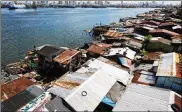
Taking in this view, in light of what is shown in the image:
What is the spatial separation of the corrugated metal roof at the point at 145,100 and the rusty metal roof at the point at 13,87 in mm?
9369

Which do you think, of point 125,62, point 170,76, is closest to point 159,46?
point 125,62

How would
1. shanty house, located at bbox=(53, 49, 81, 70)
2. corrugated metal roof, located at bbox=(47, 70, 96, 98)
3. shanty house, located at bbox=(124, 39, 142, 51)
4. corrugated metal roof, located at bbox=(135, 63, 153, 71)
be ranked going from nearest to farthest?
corrugated metal roof, located at bbox=(47, 70, 96, 98) → corrugated metal roof, located at bbox=(135, 63, 153, 71) → shanty house, located at bbox=(53, 49, 81, 70) → shanty house, located at bbox=(124, 39, 142, 51)

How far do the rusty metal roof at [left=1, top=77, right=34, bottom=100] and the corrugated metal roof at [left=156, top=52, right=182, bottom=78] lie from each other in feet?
43.6

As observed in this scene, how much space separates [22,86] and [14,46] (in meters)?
28.6

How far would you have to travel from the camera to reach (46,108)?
45.0 ft

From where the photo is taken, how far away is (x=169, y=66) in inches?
818

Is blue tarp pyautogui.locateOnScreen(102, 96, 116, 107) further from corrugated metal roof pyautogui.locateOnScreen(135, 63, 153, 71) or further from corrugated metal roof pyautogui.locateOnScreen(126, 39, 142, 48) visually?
corrugated metal roof pyautogui.locateOnScreen(126, 39, 142, 48)

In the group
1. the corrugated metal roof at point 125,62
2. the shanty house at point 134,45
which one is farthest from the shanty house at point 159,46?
the corrugated metal roof at point 125,62

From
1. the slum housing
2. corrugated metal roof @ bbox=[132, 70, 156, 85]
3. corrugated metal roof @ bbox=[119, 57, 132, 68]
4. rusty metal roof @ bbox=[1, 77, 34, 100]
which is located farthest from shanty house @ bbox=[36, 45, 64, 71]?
corrugated metal roof @ bbox=[132, 70, 156, 85]

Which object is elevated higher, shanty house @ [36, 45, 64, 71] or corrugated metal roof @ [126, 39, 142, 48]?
corrugated metal roof @ [126, 39, 142, 48]

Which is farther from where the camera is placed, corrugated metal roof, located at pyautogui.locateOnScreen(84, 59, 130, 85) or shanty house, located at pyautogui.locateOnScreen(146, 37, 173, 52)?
shanty house, located at pyautogui.locateOnScreen(146, 37, 173, 52)

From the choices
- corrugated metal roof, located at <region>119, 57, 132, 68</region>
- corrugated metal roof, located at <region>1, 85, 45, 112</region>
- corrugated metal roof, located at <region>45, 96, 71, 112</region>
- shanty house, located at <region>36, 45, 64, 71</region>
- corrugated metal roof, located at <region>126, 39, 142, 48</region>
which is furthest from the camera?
corrugated metal roof, located at <region>126, 39, 142, 48</region>

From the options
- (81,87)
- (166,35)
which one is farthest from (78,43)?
(81,87)

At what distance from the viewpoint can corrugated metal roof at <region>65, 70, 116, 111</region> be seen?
47.3 feet
